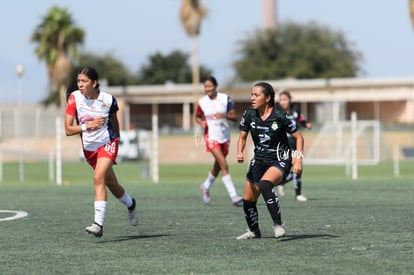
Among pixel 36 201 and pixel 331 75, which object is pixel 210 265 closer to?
pixel 36 201

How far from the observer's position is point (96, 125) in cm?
1245

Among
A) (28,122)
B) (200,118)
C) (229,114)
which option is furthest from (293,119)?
(28,122)

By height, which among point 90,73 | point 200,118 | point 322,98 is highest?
point 90,73

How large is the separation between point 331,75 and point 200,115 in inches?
3415

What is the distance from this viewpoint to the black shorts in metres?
12.1

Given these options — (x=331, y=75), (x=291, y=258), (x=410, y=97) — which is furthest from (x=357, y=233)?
(x=331, y=75)

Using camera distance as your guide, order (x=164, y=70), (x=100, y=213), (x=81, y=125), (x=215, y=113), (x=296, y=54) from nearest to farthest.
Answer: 1. (x=100, y=213)
2. (x=81, y=125)
3. (x=215, y=113)
4. (x=296, y=54)
5. (x=164, y=70)

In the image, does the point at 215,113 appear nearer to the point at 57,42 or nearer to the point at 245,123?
the point at 245,123

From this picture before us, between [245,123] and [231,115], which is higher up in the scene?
[245,123]

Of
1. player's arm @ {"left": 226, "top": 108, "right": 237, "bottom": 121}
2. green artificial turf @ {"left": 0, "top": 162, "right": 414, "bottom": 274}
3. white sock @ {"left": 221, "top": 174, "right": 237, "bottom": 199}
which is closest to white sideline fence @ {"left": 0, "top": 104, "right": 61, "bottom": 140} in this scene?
green artificial turf @ {"left": 0, "top": 162, "right": 414, "bottom": 274}

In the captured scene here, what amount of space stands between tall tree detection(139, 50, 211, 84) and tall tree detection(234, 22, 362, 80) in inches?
848

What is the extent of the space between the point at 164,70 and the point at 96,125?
389 feet

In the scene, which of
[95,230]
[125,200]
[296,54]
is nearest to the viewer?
[95,230]

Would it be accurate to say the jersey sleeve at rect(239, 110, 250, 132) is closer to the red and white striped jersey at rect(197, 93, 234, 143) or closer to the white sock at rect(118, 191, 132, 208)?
the white sock at rect(118, 191, 132, 208)
